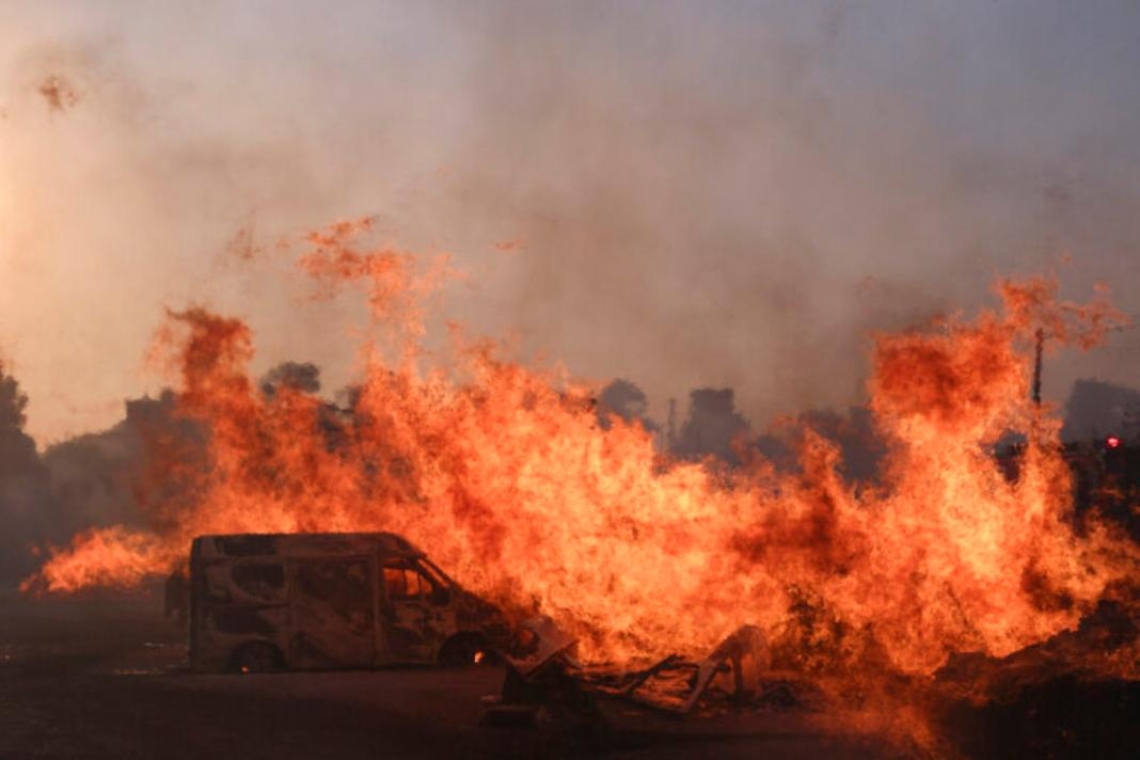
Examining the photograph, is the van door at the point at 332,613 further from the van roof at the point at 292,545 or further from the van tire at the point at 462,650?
the van tire at the point at 462,650

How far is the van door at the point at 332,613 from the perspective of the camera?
1959cm

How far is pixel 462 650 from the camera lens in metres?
19.8

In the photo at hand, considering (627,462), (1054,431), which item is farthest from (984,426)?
(627,462)

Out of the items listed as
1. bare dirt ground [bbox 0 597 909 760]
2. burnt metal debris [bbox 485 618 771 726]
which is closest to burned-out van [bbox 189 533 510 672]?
bare dirt ground [bbox 0 597 909 760]

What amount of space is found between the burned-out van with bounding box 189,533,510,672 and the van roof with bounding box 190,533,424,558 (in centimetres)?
1

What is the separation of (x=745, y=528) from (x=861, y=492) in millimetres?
1818

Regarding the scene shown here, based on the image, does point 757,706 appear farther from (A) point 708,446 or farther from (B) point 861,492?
(A) point 708,446

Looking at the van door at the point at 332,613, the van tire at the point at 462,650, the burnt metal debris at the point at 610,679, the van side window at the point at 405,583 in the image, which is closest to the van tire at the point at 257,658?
the van door at the point at 332,613

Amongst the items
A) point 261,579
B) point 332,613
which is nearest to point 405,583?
point 332,613

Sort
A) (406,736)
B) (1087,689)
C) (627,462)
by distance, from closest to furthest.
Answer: (1087,689), (406,736), (627,462)

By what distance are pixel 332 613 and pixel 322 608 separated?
166 millimetres

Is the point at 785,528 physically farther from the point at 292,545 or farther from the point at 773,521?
the point at 292,545

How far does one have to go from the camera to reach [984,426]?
18859 millimetres

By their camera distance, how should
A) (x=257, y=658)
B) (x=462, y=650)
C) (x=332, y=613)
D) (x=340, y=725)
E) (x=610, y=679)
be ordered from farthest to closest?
(x=462, y=650) → (x=332, y=613) → (x=257, y=658) → (x=610, y=679) → (x=340, y=725)
